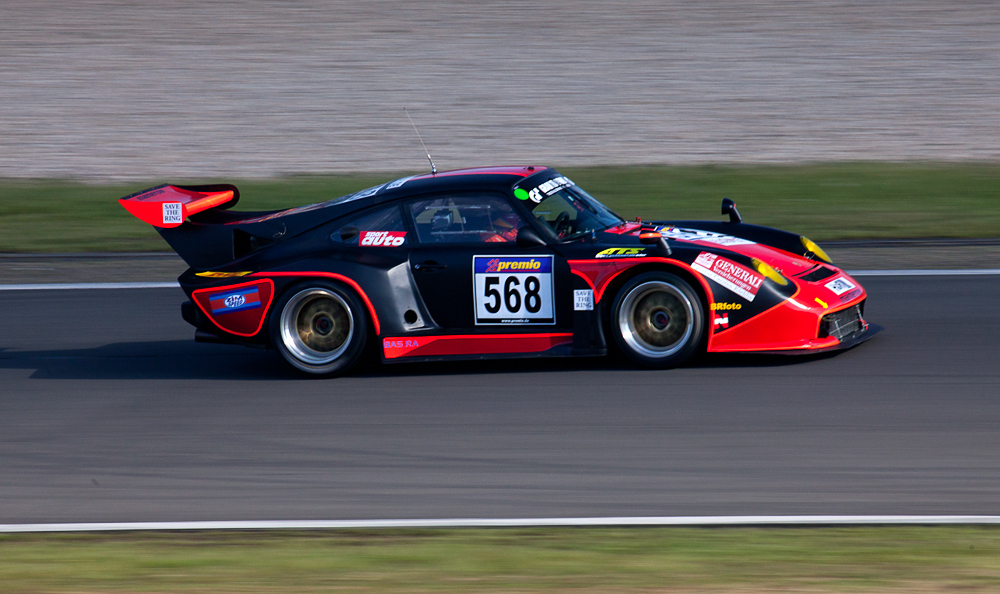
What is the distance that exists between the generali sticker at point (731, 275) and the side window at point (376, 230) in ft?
6.22

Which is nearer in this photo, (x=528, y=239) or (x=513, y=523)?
(x=513, y=523)

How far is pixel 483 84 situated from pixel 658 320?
13.2 meters

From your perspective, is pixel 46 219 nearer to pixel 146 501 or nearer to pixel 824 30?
pixel 146 501

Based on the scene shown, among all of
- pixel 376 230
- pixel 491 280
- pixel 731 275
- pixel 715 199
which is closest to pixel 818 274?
pixel 731 275

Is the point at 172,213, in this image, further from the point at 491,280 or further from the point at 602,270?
the point at 602,270

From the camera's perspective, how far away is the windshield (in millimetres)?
7203

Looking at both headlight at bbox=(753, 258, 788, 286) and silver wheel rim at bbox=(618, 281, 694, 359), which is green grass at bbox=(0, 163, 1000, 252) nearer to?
headlight at bbox=(753, 258, 788, 286)

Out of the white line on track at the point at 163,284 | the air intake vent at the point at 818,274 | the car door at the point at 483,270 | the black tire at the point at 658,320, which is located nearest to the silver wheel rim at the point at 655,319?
the black tire at the point at 658,320

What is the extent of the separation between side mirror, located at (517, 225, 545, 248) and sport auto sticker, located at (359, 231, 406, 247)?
0.78 m

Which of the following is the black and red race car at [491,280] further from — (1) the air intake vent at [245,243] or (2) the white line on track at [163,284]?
(2) the white line on track at [163,284]

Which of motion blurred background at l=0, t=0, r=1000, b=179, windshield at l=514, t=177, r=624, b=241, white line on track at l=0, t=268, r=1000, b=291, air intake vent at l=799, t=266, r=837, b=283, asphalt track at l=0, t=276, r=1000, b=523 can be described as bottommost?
asphalt track at l=0, t=276, r=1000, b=523

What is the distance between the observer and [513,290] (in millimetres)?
7012

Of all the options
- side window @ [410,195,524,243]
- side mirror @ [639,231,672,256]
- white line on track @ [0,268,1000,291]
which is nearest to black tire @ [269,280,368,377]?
side window @ [410,195,524,243]

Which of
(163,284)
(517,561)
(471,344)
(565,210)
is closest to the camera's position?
(517,561)
